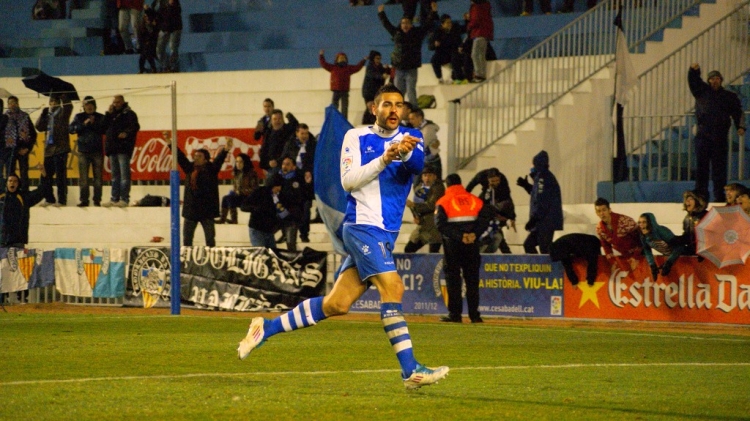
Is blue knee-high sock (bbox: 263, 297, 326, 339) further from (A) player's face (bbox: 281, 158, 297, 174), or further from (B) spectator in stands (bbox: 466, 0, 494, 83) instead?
(B) spectator in stands (bbox: 466, 0, 494, 83)

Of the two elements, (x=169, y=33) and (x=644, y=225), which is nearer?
(x=644, y=225)

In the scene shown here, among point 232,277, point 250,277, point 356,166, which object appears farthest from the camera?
point 232,277

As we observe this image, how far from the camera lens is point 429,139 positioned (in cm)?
2148

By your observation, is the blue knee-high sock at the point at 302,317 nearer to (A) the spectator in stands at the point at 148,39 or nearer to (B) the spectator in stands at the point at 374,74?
(B) the spectator in stands at the point at 374,74

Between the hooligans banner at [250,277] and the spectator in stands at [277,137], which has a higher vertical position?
the spectator in stands at [277,137]

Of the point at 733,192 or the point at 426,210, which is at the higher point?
the point at 733,192

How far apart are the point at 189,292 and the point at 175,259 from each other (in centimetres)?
174

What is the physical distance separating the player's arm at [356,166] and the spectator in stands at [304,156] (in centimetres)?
1271

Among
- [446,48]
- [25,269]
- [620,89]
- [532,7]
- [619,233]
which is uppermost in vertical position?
[532,7]

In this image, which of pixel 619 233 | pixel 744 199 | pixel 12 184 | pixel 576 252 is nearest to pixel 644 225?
pixel 619 233

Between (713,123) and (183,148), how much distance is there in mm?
11752

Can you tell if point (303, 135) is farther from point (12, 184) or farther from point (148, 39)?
point (148, 39)

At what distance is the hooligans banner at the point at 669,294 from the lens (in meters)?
16.6

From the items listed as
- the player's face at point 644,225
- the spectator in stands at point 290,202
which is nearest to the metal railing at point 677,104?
the player's face at point 644,225
